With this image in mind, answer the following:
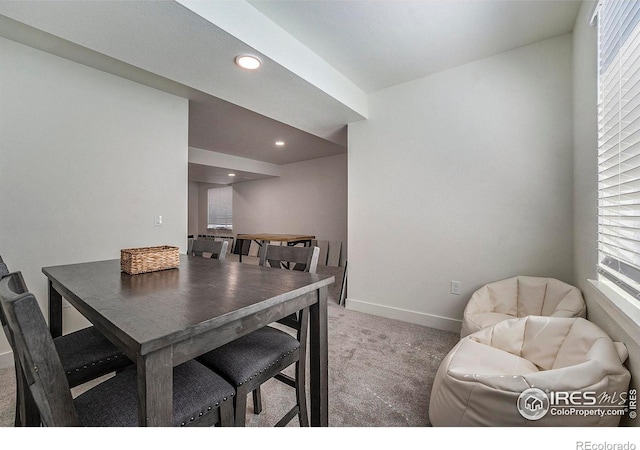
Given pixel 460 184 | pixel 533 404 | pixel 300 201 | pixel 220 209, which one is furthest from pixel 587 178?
pixel 220 209

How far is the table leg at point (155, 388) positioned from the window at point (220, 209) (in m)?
7.83

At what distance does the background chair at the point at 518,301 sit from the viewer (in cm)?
179

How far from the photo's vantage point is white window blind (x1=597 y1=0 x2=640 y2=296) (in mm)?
1064

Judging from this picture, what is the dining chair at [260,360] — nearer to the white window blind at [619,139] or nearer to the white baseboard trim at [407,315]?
the white window blind at [619,139]

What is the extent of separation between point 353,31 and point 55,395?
8.01 ft

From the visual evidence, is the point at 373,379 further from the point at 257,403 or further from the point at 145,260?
the point at 145,260

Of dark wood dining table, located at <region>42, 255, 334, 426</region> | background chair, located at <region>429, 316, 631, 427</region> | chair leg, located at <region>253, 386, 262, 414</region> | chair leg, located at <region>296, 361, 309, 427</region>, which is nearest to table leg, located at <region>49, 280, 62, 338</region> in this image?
dark wood dining table, located at <region>42, 255, 334, 426</region>

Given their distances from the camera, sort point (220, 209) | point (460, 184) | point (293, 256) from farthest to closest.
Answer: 1. point (220, 209)
2. point (460, 184)
3. point (293, 256)

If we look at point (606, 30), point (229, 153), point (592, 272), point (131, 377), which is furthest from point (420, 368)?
point (229, 153)

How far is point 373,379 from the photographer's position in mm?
1772

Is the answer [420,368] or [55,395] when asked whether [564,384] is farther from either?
[55,395]

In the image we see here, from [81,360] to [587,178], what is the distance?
9.15 ft

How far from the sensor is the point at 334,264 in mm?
5969

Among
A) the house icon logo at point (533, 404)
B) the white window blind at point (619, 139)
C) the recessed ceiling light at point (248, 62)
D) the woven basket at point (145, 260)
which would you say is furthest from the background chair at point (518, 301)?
the recessed ceiling light at point (248, 62)
